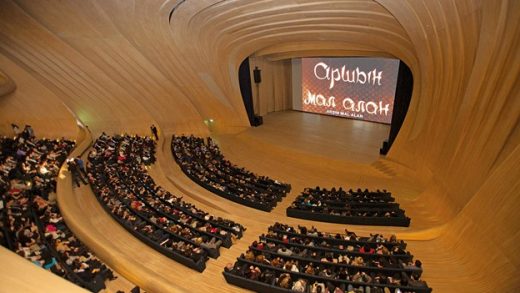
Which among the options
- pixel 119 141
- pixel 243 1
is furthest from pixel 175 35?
pixel 119 141

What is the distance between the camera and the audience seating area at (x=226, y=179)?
853cm

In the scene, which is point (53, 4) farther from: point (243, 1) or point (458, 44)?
point (458, 44)

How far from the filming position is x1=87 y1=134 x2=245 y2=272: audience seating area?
6.00m

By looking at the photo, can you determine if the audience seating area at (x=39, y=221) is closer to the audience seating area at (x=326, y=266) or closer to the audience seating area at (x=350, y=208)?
the audience seating area at (x=326, y=266)

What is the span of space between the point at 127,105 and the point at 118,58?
2.08 metres

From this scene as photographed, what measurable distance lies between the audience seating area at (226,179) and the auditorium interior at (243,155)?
2.8 inches

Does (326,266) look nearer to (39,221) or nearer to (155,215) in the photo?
(155,215)

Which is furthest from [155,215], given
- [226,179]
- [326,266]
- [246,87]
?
[246,87]

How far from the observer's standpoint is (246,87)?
15758mm

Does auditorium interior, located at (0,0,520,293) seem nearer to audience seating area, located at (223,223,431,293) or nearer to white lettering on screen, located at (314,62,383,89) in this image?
audience seating area, located at (223,223,431,293)

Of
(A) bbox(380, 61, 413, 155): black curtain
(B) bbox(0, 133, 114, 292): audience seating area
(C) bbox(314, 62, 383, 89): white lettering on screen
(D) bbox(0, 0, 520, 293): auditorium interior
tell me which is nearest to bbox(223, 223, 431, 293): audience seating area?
(D) bbox(0, 0, 520, 293): auditorium interior

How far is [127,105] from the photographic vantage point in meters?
13.0

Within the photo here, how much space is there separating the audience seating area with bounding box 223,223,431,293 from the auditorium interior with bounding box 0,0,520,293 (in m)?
0.03

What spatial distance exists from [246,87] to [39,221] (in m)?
11.4
